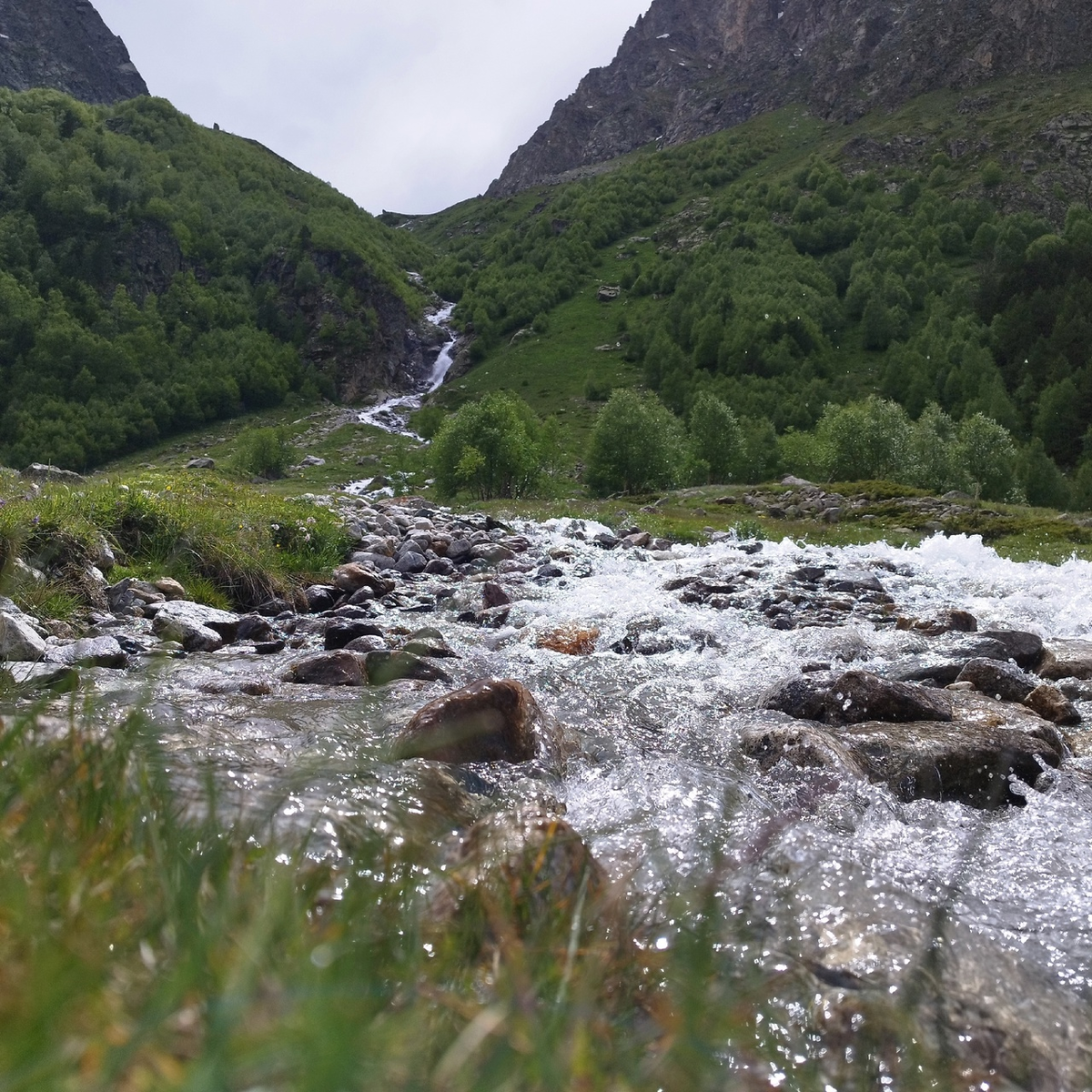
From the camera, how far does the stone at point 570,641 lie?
952 centimetres

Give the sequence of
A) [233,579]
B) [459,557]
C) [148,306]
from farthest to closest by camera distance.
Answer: [148,306] < [459,557] < [233,579]

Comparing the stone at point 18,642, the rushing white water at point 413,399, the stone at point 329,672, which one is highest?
the rushing white water at point 413,399

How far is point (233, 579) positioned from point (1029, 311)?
134 m

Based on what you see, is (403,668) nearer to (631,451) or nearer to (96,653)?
(96,653)

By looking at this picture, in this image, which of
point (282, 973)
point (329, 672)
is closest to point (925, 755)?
point (329, 672)

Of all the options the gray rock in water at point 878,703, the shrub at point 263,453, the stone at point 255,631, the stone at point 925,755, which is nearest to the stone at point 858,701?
the gray rock in water at point 878,703

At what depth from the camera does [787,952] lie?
294 centimetres

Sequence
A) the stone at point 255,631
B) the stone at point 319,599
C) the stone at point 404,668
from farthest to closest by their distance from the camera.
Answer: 1. the stone at point 319,599
2. the stone at point 255,631
3. the stone at point 404,668

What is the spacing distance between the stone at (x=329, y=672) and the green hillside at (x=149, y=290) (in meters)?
116

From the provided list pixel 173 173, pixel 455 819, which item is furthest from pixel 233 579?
pixel 173 173

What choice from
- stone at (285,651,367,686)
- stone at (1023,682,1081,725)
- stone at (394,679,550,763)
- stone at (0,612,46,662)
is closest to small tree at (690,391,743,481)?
stone at (1023,682,1081,725)

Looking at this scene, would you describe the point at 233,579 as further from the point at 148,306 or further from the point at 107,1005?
the point at 148,306

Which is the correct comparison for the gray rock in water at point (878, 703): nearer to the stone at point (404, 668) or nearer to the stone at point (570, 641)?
the stone at point (570, 641)

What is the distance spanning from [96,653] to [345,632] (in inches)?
111
